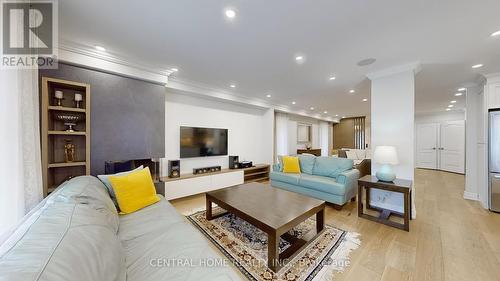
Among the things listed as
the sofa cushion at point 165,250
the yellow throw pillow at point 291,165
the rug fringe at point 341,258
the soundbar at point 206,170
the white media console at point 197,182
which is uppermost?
the yellow throw pillow at point 291,165

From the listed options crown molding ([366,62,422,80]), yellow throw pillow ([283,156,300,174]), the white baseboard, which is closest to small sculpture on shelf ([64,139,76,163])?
yellow throw pillow ([283,156,300,174])

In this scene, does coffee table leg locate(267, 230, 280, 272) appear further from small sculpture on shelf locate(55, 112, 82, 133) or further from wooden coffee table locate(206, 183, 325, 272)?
small sculpture on shelf locate(55, 112, 82, 133)

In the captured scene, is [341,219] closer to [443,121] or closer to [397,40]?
[397,40]

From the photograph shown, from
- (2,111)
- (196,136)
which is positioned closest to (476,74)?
(196,136)

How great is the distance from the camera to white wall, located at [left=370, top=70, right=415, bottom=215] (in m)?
2.73

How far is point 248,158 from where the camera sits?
17.4ft

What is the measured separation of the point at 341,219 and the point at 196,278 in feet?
7.92

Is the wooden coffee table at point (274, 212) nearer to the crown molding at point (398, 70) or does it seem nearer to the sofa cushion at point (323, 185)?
the sofa cushion at point (323, 185)

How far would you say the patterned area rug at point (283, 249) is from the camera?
1604mm

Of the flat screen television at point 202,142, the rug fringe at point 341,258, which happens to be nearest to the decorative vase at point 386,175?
the rug fringe at point 341,258

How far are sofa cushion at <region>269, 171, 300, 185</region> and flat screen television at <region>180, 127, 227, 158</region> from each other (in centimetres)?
141

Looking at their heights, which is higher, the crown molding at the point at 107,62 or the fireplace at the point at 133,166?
the crown molding at the point at 107,62

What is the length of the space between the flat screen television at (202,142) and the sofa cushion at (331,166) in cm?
222

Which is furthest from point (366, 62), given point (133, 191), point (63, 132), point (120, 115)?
point (63, 132)
